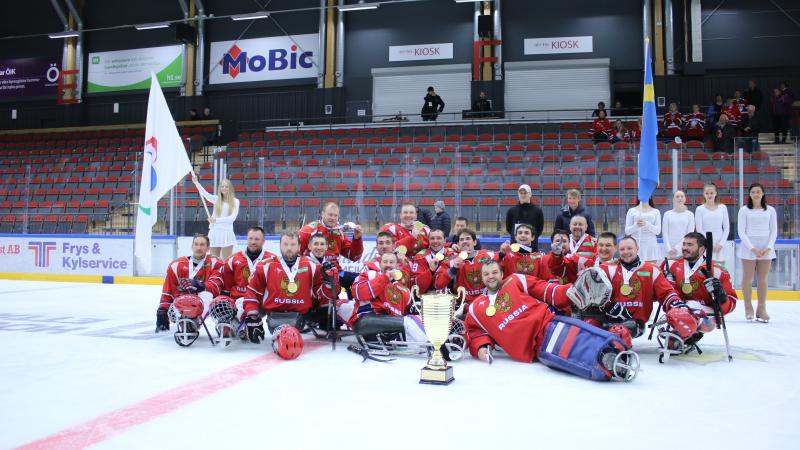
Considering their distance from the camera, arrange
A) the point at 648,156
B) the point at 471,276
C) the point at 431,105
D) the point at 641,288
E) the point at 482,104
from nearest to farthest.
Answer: the point at 641,288
the point at 471,276
the point at 648,156
the point at 482,104
the point at 431,105

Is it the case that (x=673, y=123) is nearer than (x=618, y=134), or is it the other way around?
(x=618, y=134)

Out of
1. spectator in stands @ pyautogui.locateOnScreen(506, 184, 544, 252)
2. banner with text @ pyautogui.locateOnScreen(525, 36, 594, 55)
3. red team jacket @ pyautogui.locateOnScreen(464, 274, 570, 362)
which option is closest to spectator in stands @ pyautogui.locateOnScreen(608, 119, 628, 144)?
banner with text @ pyautogui.locateOnScreen(525, 36, 594, 55)

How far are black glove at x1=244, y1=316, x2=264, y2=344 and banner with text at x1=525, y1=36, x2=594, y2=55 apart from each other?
14.5 meters

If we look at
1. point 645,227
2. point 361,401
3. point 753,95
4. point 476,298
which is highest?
point 753,95

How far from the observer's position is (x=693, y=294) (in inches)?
168

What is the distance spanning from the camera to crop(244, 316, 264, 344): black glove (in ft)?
14.5

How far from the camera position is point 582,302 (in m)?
3.66

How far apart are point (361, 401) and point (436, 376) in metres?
0.53

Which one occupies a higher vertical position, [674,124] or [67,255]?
[674,124]

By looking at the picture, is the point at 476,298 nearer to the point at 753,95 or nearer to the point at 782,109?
the point at 782,109

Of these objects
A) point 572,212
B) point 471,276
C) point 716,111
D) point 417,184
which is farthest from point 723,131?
point 471,276

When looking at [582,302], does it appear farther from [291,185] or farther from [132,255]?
[132,255]

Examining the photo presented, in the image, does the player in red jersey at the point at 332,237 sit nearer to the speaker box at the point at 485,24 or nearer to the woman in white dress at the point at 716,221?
the woman in white dress at the point at 716,221

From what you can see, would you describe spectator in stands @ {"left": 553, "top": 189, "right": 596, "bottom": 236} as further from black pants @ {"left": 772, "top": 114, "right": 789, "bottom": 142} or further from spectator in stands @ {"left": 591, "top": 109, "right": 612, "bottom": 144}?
black pants @ {"left": 772, "top": 114, "right": 789, "bottom": 142}
